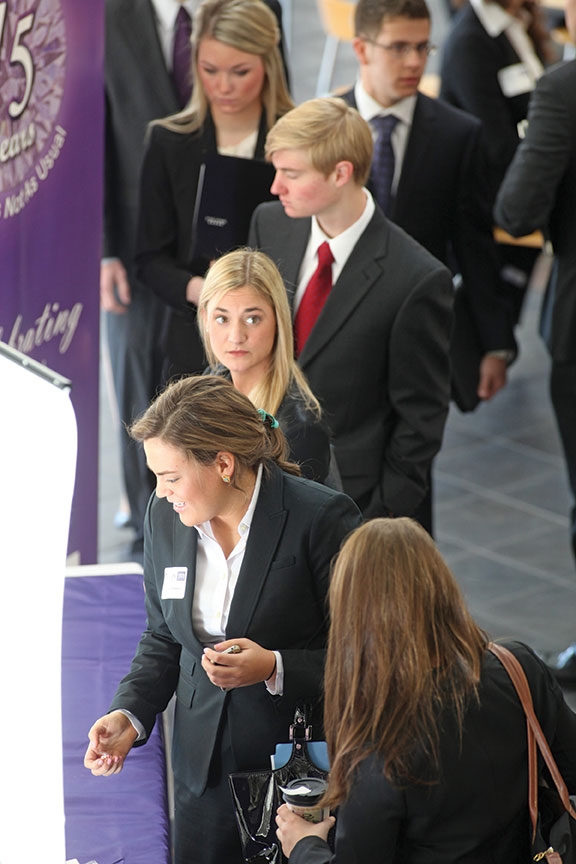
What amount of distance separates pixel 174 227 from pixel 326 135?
113 cm

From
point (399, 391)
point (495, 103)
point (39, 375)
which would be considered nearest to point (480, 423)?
point (495, 103)

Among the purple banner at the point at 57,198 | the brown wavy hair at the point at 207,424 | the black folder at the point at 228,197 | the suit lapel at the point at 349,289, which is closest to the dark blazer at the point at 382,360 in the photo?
the suit lapel at the point at 349,289

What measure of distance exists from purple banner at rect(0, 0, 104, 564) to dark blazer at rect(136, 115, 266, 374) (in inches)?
12.5

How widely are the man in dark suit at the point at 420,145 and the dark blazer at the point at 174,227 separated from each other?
407mm

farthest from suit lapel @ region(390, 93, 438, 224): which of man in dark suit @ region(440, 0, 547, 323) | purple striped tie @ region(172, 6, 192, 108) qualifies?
man in dark suit @ region(440, 0, 547, 323)

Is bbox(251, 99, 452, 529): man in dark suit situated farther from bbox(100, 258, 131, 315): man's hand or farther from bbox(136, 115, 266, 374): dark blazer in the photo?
bbox(100, 258, 131, 315): man's hand

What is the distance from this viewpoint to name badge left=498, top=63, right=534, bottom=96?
5129 millimetres

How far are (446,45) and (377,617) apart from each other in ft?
13.1

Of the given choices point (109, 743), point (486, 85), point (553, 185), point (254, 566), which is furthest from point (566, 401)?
point (109, 743)

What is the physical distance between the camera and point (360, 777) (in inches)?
A: 70.9

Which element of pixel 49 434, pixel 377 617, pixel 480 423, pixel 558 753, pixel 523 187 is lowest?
pixel 480 423

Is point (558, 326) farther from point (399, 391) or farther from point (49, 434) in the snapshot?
point (49, 434)

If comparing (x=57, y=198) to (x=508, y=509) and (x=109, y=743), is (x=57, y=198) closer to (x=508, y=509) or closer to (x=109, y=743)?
(x=109, y=743)

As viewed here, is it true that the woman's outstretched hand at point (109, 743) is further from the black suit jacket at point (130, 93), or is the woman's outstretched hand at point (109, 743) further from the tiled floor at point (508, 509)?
the black suit jacket at point (130, 93)
